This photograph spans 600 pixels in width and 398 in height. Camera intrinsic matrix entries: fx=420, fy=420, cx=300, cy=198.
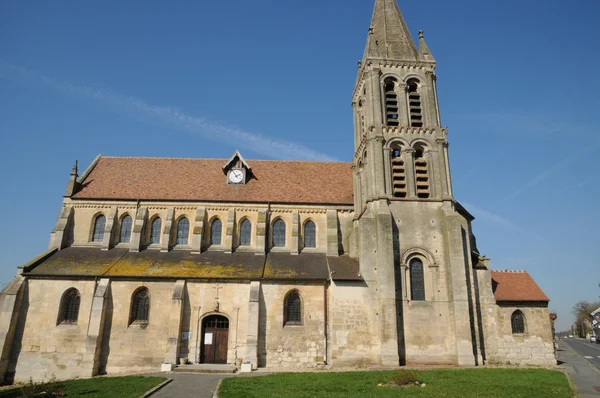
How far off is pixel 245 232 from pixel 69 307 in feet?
38.6

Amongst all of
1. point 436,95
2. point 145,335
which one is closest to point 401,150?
point 436,95

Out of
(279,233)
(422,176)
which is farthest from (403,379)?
(279,233)

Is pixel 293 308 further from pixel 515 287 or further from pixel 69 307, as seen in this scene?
pixel 515 287

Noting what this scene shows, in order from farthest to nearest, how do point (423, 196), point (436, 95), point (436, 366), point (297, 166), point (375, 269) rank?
point (297, 166) → point (436, 95) → point (423, 196) → point (375, 269) → point (436, 366)

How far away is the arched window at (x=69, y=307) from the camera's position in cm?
2511

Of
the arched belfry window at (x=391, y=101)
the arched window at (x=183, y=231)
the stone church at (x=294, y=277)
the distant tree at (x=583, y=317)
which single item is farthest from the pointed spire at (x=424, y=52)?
the distant tree at (x=583, y=317)

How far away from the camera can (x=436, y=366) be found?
23.3m

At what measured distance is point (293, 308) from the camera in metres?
25.7

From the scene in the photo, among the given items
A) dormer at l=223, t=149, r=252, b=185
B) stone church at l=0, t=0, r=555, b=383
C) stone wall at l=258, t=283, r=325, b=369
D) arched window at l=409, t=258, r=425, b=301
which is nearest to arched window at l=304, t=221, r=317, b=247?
stone church at l=0, t=0, r=555, b=383

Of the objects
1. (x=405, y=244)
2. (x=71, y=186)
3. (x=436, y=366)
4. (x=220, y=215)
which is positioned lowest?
(x=436, y=366)

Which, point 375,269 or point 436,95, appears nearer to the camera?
point 375,269

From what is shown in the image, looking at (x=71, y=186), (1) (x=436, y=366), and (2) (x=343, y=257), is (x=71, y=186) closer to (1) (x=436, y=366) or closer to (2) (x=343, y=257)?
(2) (x=343, y=257)

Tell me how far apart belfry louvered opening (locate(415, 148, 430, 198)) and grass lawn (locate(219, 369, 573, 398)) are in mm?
10958

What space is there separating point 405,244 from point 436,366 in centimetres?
706
